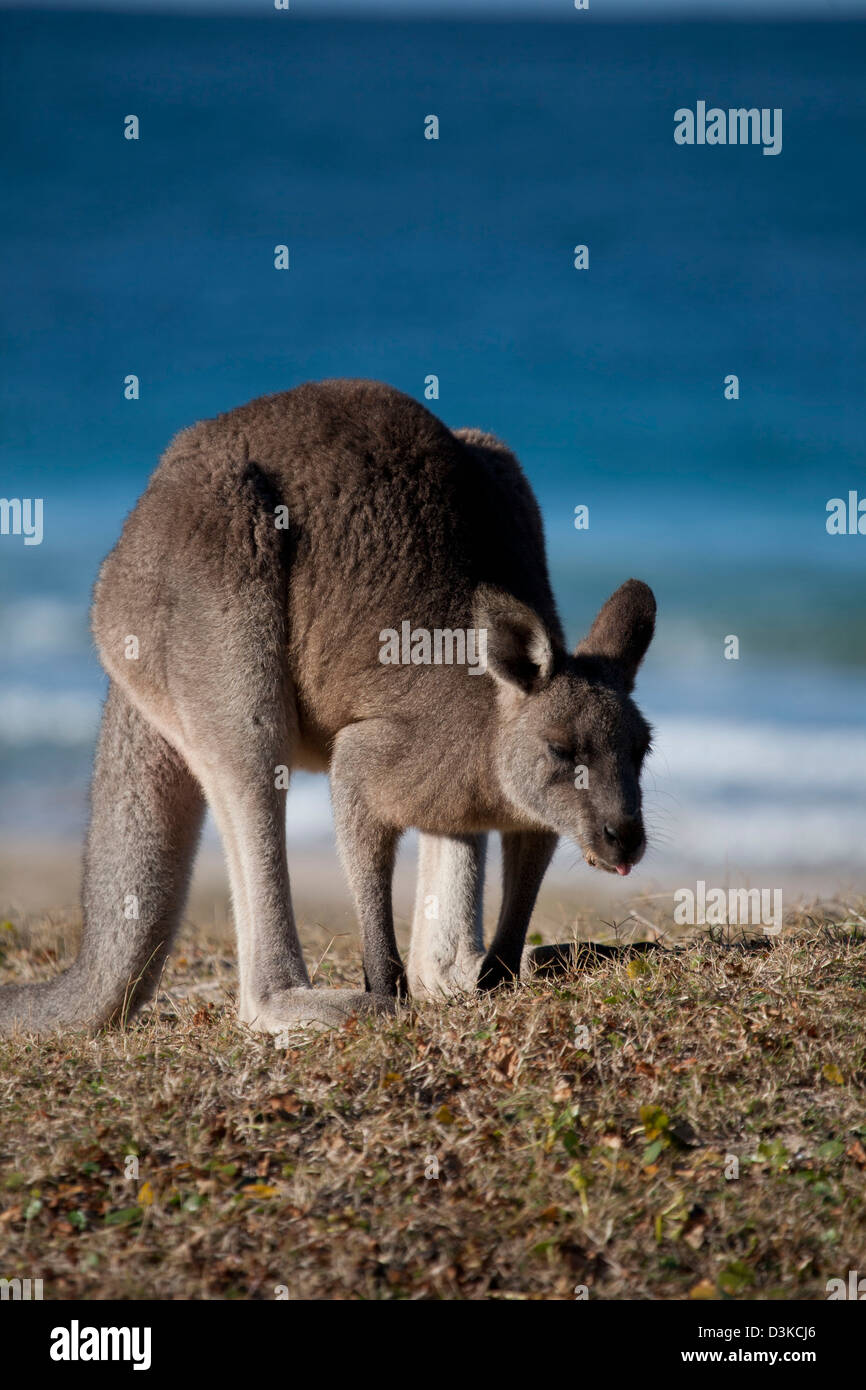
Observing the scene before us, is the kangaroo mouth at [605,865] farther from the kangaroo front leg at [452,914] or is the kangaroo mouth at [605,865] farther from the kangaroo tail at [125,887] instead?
the kangaroo tail at [125,887]

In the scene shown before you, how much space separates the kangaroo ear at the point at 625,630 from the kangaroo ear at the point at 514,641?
30 cm

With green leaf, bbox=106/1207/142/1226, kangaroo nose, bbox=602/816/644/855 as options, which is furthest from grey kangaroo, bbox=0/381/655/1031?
green leaf, bbox=106/1207/142/1226

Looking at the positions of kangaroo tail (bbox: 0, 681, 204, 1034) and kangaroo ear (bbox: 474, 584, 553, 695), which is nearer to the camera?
kangaroo ear (bbox: 474, 584, 553, 695)

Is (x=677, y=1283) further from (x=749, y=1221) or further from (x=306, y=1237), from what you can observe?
(x=306, y=1237)

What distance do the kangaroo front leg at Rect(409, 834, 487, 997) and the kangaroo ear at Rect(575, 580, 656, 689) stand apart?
105 cm

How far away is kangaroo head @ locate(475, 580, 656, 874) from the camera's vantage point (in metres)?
4.79

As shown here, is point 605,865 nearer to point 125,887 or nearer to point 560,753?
point 560,753

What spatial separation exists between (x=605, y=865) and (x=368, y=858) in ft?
3.01

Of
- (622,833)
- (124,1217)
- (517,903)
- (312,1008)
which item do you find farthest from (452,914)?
(124,1217)

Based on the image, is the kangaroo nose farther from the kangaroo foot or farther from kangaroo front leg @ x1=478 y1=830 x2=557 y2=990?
the kangaroo foot

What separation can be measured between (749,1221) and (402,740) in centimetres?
228

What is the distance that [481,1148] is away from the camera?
12.2 ft

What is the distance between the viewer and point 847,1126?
3779 millimetres
